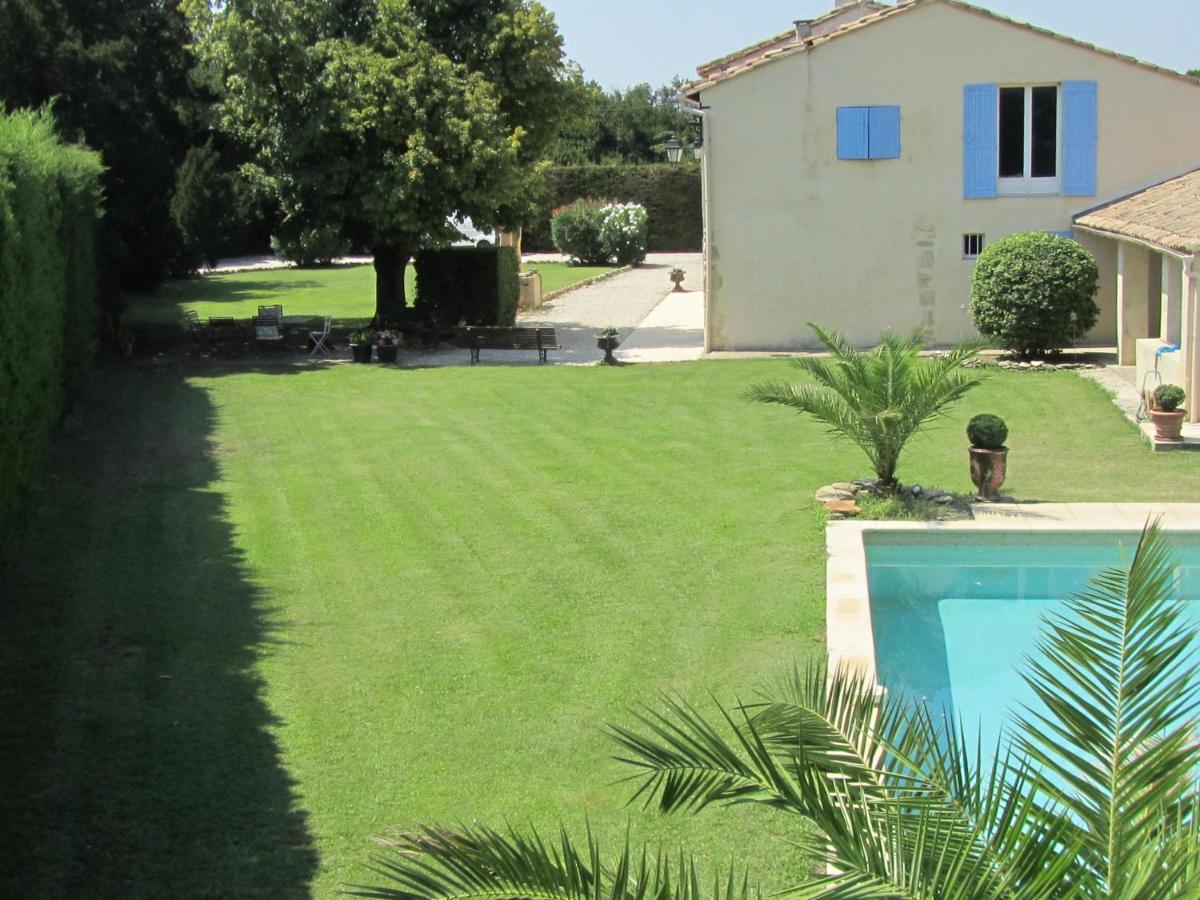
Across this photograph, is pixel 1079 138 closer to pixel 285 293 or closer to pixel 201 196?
pixel 201 196

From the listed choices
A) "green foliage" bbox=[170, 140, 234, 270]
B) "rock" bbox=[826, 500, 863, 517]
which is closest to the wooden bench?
"green foliage" bbox=[170, 140, 234, 270]

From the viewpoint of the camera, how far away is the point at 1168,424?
48.9ft

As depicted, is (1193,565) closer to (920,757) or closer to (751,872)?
(751,872)

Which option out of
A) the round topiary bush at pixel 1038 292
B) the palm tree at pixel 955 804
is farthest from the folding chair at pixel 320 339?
the palm tree at pixel 955 804

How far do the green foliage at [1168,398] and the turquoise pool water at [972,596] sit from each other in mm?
3773

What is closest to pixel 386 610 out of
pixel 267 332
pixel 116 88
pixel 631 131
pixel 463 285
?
pixel 267 332

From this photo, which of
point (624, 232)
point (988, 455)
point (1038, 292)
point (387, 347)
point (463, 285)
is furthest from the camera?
point (624, 232)

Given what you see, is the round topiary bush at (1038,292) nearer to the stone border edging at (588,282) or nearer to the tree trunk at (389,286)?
the tree trunk at (389,286)

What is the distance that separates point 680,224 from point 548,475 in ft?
125

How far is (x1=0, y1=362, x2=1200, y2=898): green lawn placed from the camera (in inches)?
250

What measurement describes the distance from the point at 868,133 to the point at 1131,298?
5335mm

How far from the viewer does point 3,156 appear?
35.3 ft

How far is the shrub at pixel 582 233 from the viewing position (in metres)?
44.7

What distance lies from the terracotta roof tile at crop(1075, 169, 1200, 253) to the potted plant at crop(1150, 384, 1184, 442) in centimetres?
174
